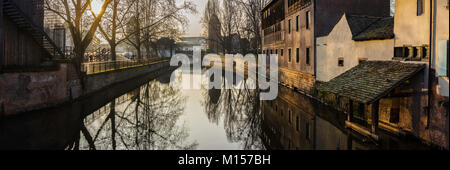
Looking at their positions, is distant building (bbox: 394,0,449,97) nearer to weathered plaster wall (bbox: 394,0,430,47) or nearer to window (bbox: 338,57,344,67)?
weathered plaster wall (bbox: 394,0,430,47)

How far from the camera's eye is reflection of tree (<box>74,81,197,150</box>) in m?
9.99

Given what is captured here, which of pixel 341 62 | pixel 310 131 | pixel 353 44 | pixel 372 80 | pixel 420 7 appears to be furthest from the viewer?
pixel 341 62

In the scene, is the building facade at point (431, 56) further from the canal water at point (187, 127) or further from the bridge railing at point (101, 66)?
the bridge railing at point (101, 66)

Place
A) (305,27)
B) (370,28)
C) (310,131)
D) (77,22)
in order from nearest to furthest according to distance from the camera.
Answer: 1. (310,131)
2. (370,28)
3. (77,22)
4. (305,27)

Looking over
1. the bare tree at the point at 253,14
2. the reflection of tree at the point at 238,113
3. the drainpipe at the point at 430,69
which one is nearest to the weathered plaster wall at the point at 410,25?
the drainpipe at the point at 430,69

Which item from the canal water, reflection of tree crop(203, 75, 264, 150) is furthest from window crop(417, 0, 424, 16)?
reflection of tree crop(203, 75, 264, 150)

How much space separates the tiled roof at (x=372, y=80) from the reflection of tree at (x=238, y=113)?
3275 millimetres

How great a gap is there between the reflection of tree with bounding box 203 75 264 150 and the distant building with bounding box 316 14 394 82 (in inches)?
176

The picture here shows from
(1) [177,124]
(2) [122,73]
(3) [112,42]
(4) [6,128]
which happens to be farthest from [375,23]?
(3) [112,42]

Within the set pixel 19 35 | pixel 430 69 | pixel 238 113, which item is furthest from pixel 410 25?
pixel 19 35

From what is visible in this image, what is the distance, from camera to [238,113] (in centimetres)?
1559

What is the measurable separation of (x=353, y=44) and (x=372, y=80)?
4.14 metres

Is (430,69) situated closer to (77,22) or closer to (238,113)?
(238,113)

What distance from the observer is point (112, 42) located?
2912 centimetres
